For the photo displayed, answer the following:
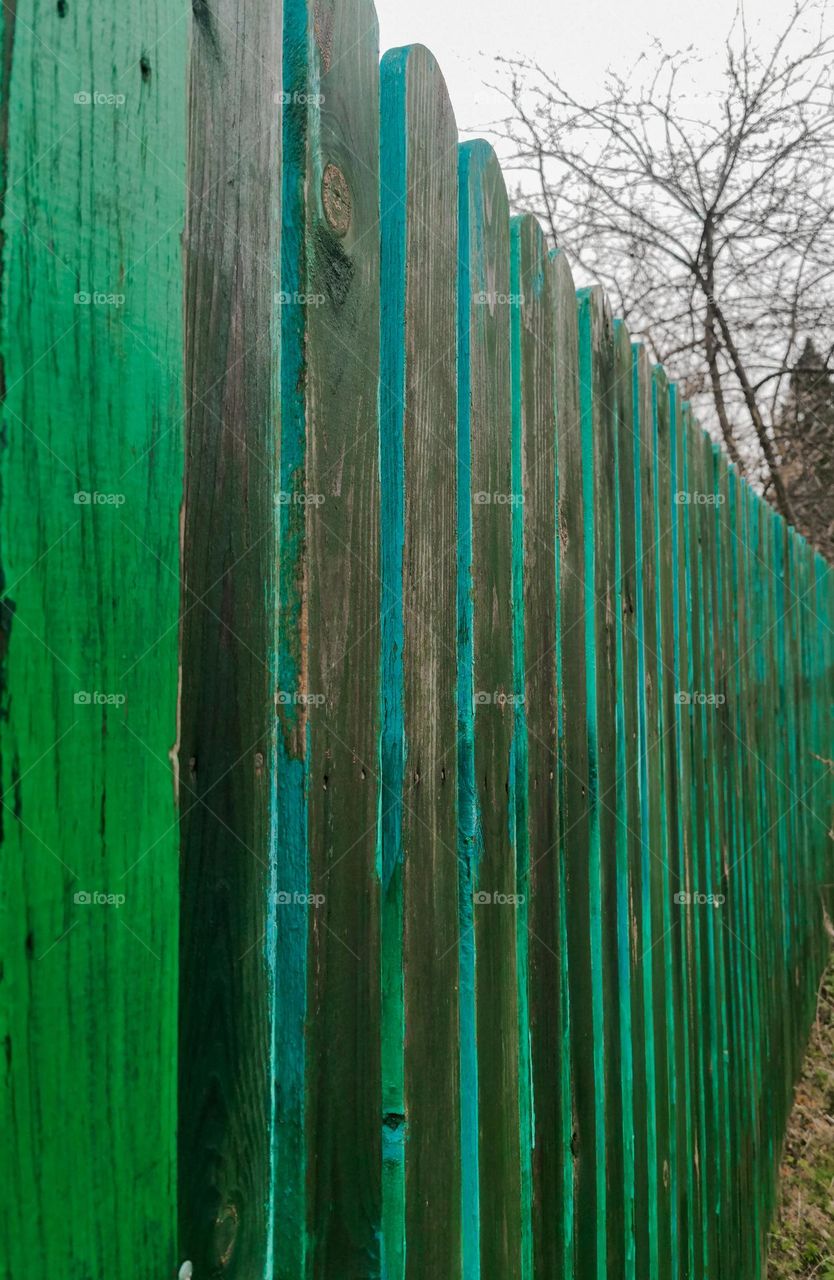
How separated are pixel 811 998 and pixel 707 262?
17.4ft

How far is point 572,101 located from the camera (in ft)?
23.6

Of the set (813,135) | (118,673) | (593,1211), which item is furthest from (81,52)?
(813,135)

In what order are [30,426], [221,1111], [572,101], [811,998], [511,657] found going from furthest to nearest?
[572,101]
[811,998]
[511,657]
[221,1111]
[30,426]

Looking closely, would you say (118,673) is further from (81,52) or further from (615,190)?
(615,190)

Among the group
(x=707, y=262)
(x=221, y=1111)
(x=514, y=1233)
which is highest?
(x=707, y=262)
